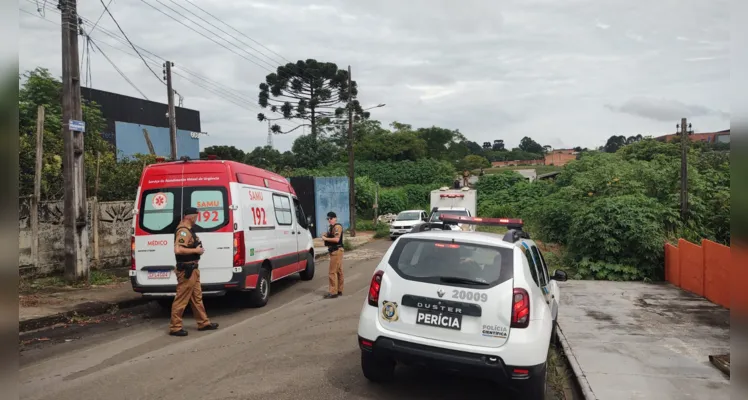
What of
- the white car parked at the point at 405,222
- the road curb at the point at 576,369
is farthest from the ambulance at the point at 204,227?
the white car parked at the point at 405,222

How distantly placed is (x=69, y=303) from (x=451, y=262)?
7228mm

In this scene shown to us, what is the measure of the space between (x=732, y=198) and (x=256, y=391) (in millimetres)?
4229

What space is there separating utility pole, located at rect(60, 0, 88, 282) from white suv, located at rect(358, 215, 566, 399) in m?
7.95

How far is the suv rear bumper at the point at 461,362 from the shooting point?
14.5 ft

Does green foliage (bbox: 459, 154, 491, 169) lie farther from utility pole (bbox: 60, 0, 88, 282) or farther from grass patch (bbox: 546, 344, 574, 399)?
grass patch (bbox: 546, 344, 574, 399)

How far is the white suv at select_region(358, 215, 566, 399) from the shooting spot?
4.46 meters

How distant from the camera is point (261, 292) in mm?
9422

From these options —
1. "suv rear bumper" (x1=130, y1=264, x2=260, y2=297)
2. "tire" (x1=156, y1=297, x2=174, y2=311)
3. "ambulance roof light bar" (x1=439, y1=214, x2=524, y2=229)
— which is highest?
"ambulance roof light bar" (x1=439, y1=214, x2=524, y2=229)

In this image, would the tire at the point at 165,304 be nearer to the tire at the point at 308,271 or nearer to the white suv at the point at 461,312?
the tire at the point at 308,271

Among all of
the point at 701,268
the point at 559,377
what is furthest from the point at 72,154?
the point at 701,268

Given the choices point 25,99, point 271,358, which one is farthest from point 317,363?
point 25,99

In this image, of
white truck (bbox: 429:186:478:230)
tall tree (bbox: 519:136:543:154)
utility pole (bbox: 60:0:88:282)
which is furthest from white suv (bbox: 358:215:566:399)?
tall tree (bbox: 519:136:543:154)

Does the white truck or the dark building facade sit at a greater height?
the dark building facade

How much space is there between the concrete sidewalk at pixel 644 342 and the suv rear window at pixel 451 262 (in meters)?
1.52
